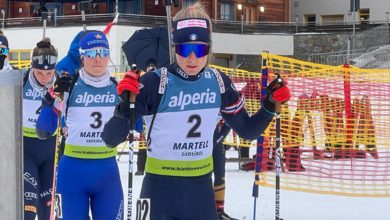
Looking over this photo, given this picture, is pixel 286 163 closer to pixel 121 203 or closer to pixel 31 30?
pixel 121 203

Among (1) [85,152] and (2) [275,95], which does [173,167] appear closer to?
(2) [275,95]

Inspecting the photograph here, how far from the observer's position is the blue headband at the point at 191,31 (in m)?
3.92

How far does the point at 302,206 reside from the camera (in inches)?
359

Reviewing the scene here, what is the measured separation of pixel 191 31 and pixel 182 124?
54 cm

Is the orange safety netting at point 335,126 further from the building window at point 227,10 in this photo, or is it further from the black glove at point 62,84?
the building window at point 227,10

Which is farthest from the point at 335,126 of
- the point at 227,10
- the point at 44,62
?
the point at 227,10

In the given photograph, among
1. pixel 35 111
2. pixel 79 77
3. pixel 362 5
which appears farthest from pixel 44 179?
pixel 362 5

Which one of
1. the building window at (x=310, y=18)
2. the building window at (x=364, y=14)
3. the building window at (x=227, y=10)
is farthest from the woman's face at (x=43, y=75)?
the building window at (x=310, y=18)

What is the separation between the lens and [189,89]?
12.7 ft

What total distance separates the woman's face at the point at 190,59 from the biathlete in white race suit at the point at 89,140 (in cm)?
140

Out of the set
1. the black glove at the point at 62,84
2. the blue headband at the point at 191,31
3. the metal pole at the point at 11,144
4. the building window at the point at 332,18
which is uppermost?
the building window at the point at 332,18

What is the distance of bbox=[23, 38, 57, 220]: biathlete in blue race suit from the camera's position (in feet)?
19.7

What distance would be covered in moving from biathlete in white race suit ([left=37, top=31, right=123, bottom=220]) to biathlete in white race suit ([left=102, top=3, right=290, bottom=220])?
3.95 feet

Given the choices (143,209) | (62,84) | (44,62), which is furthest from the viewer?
(44,62)
